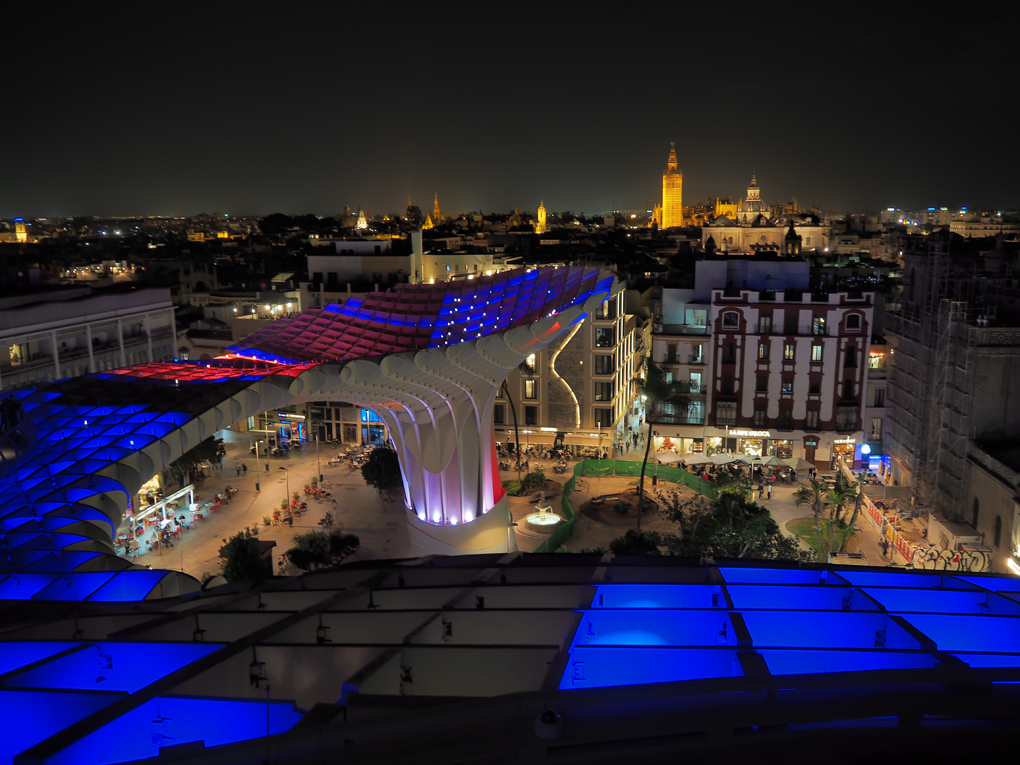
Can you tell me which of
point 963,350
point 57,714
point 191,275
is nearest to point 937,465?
point 963,350

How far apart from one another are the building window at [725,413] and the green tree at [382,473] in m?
15.9

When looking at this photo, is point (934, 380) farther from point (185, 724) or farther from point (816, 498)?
point (185, 724)

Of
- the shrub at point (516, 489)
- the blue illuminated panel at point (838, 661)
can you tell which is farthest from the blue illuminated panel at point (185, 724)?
the shrub at point (516, 489)

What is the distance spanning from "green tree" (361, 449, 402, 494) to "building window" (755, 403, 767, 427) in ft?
57.4

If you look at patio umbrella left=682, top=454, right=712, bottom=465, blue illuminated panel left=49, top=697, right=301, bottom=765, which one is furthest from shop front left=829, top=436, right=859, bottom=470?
blue illuminated panel left=49, top=697, right=301, bottom=765

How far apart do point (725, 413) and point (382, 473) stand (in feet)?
55.5

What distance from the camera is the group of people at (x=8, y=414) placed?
14.1 metres

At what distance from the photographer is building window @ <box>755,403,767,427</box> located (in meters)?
36.6

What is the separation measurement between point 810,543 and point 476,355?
48.4 feet

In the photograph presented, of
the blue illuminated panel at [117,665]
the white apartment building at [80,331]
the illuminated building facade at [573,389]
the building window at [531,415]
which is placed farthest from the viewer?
the building window at [531,415]

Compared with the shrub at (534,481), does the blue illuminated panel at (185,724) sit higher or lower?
higher

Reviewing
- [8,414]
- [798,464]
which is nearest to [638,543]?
[798,464]

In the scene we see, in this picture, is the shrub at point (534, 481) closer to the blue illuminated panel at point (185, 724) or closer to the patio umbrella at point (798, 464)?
the patio umbrella at point (798, 464)

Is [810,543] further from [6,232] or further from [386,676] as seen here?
[6,232]
